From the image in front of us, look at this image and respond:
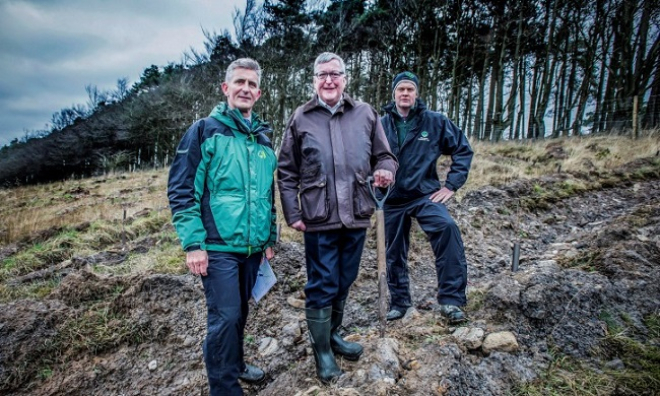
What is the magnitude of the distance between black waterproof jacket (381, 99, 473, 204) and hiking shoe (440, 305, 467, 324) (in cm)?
99

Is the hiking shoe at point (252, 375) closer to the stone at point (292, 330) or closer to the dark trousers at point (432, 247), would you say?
the stone at point (292, 330)

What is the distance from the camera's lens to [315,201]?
2.18 m

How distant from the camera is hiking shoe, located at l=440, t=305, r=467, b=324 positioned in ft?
9.07

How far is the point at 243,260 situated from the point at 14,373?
2.38m

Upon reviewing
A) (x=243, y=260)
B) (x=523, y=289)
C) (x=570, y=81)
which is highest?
(x=570, y=81)

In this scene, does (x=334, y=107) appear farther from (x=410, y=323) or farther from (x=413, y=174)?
(x=410, y=323)

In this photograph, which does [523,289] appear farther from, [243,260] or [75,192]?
[75,192]

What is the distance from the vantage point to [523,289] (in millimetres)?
2869

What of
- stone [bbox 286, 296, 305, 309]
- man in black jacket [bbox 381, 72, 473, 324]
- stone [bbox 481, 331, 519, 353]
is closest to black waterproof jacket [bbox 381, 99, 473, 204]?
man in black jacket [bbox 381, 72, 473, 324]

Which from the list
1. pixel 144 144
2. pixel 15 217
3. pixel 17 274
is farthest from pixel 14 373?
pixel 144 144

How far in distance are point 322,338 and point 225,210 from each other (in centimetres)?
100

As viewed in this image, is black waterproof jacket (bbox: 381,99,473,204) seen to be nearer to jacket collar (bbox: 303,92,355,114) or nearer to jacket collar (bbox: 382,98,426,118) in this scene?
jacket collar (bbox: 382,98,426,118)

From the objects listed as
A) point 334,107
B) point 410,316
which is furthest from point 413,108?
point 410,316

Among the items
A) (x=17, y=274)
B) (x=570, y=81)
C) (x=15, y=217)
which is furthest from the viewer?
(x=570, y=81)
